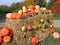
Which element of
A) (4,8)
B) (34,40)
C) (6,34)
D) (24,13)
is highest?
(24,13)

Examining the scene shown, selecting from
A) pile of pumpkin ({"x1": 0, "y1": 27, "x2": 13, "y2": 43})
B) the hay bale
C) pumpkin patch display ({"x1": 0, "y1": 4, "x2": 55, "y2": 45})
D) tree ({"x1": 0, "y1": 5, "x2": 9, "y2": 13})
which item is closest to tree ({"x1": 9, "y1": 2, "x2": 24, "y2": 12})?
tree ({"x1": 0, "y1": 5, "x2": 9, "y2": 13})

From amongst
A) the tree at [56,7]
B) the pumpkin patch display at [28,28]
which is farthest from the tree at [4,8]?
the pumpkin patch display at [28,28]

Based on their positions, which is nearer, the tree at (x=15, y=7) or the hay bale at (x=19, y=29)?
the hay bale at (x=19, y=29)

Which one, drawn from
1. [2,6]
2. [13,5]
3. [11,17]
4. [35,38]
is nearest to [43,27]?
[35,38]

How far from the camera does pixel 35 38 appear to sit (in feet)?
19.3

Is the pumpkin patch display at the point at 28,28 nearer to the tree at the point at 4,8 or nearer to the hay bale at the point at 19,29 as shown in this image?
the hay bale at the point at 19,29

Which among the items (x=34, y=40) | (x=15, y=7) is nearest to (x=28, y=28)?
(x=34, y=40)

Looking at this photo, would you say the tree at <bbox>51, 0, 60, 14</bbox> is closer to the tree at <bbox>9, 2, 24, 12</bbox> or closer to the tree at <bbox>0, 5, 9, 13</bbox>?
the tree at <bbox>9, 2, 24, 12</bbox>

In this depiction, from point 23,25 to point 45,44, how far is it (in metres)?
1.08

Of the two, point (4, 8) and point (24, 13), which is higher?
point (24, 13)

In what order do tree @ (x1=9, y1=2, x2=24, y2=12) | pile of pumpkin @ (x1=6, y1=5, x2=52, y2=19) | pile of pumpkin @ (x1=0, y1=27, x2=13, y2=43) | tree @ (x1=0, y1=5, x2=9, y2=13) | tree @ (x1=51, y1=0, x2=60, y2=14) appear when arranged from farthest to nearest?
1. tree @ (x1=51, y1=0, x2=60, y2=14)
2. tree @ (x1=9, y1=2, x2=24, y2=12)
3. tree @ (x1=0, y1=5, x2=9, y2=13)
4. pile of pumpkin @ (x1=6, y1=5, x2=52, y2=19)
5. pile of pumpkin @ (x1=0, y1=27, x2=13, y2=43)

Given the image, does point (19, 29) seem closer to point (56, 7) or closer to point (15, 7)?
point (56, 7)

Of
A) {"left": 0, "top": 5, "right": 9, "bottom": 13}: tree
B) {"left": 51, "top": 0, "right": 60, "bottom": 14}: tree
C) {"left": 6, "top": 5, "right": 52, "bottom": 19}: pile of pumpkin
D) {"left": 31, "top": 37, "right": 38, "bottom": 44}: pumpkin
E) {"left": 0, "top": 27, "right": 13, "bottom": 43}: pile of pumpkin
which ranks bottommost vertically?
{"left": 51, "top": 0, "right": 60, "bottom": 14}: tree

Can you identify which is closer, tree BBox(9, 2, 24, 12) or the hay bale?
the hay bale
